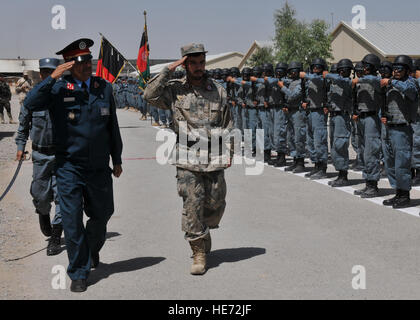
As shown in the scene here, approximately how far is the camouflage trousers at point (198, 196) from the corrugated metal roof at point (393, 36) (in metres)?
47.7

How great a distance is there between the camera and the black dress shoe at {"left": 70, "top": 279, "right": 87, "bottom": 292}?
5211 millimetres

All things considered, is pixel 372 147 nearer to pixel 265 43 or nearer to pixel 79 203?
pixel 79 203

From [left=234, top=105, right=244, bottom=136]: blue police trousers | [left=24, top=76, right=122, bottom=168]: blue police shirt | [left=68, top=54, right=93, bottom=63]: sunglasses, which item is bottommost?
[left=234, top=105, right=244, bottom=136]: blue police trousers

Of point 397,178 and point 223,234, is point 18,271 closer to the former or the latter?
point 223,234

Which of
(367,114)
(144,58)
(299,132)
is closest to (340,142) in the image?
(367,114)

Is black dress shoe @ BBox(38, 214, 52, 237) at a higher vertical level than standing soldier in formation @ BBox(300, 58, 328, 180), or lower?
lower

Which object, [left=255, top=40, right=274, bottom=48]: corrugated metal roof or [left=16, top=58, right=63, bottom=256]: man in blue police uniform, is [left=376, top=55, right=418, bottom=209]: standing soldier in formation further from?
[left=255, top=40, right=274, bottom=48]: corrugated metal roof

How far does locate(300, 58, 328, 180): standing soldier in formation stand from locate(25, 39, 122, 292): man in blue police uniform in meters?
6.49

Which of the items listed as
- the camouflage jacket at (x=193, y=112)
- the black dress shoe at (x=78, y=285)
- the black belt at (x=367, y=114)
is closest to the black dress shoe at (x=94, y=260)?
the black dress shoe at (x=78, y=285)

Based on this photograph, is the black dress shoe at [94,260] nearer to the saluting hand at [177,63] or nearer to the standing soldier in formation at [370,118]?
the saluting hand at [177,63]

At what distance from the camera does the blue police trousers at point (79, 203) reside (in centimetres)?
529

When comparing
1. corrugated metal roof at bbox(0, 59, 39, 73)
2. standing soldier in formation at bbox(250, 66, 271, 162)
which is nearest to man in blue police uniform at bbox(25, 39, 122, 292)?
standing soldier in formation at bbox(250, 66, 271, 162)

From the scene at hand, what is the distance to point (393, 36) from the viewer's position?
180 ft
